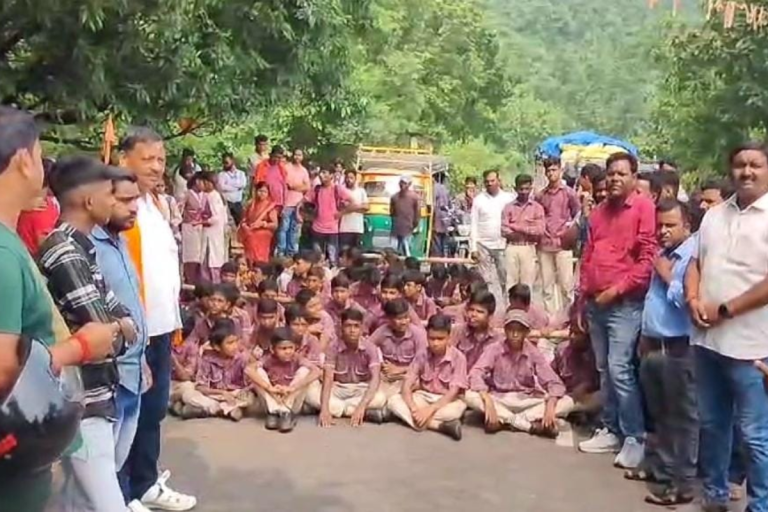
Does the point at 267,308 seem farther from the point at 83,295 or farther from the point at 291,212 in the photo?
the point at 291,212

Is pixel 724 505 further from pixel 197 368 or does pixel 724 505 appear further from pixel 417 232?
pixel 417 232

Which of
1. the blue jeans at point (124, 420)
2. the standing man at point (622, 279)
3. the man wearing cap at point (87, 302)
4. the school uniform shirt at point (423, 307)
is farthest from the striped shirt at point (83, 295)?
the school uniform shirt at point (423, 307)

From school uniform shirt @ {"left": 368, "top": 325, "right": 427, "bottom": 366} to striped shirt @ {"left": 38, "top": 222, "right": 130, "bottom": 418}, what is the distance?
3859mm

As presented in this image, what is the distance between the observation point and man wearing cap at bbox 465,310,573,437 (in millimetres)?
6930

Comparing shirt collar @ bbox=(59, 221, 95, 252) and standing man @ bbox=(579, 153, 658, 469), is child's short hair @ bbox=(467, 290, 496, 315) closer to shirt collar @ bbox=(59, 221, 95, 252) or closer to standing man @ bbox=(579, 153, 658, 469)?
standing man @ bbox=(579, 153, 658, 469)

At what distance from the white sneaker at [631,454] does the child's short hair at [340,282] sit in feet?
9.94

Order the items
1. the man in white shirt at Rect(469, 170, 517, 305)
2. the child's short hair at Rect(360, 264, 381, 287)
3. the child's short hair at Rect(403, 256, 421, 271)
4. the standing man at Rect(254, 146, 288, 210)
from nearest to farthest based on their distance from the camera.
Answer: the child's short hair at Rect(360, 264, 381, 287) < the child's short hair at Rect(403, 256, 421, 271) < the man in white shirt at Rect(469, 170, 517, 305) < the standing man at Rect(254, 146, 288, 210)

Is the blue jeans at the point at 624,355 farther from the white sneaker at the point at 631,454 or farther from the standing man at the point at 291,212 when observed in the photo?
the standing man at the point at 291,212

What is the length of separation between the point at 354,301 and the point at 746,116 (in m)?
12.2

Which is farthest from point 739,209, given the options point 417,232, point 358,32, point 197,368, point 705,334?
point 417,232

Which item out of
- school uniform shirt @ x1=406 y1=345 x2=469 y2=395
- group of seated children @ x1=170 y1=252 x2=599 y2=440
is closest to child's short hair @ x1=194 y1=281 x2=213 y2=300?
group of seated children @ x1=170 y1=252 x2=599 y2=440

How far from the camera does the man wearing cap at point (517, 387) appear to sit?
693 centimetres

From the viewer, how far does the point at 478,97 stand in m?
38.4

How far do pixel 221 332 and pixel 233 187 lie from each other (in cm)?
709
